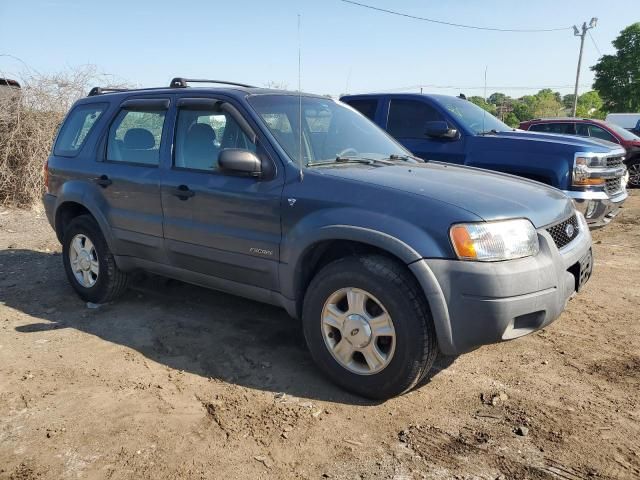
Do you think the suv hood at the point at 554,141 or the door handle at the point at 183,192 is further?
the suv hood at the point at 554,141

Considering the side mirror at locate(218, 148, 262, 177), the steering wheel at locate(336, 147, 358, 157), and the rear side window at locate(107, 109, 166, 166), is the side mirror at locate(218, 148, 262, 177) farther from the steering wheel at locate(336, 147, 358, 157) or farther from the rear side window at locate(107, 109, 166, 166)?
the rear side window at locate(107, 109, 166, 166)

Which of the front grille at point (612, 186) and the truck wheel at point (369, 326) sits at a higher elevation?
the front grille at point (612, 186)

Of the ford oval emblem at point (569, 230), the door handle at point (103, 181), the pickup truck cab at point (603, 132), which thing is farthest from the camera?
the pickup truck cab at point (603, 132)

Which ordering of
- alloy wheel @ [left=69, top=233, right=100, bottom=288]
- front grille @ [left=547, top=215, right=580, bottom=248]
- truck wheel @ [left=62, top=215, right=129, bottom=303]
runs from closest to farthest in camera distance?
front grille @ [left=547, top=215, right=580, bottom=248] < truck wheel @ [left=62, top=215, right=129, bottom=303] < alloy wheel @ [left=69, top=233, right=100, bottom=288]

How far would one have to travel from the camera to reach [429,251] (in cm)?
291

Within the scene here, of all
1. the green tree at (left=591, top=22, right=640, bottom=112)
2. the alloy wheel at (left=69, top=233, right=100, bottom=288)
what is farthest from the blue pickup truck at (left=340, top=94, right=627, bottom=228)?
the green tree at (left=591, top=22, right=640, bottom=112)

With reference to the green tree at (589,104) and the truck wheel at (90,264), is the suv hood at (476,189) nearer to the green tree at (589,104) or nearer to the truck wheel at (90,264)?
the truck wheel at (90,264)

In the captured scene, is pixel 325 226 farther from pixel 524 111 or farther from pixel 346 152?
pixel 524 111

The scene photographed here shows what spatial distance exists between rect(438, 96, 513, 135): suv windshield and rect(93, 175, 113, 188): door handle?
14.3 feet

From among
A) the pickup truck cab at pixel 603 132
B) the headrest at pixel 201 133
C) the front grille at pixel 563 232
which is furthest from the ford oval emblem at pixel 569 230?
the pickup truck cab at pixel 603 132

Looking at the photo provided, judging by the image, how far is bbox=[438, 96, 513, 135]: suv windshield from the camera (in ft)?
23.0

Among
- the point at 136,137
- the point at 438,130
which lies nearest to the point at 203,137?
the point at 136,137

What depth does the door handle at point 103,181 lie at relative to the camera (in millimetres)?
4578

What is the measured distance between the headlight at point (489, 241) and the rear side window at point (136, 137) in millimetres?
2506
